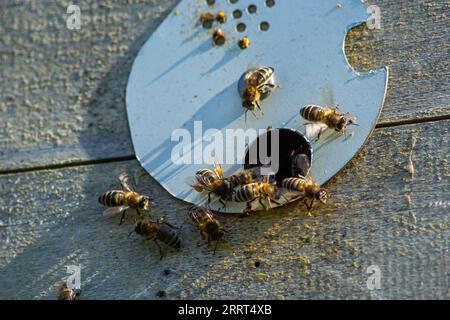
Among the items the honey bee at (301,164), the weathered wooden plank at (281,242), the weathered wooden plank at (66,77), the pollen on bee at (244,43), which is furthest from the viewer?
the weathered wooden plank at (66,77)

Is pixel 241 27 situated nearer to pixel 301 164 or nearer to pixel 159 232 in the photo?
pixel 301 164

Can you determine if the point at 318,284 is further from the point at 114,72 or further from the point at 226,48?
the point at 114,72

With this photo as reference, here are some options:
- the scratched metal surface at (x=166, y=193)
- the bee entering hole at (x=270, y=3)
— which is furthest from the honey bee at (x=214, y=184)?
the bee entering hole at (x=270, y=3)

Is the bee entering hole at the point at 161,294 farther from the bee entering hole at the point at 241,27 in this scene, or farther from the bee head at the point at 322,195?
the bee entering hole at the point at 241,27

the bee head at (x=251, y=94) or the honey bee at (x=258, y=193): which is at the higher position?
the bee head at (x=251, y=94)

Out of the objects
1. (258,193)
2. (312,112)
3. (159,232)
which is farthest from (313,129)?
(159,232)
